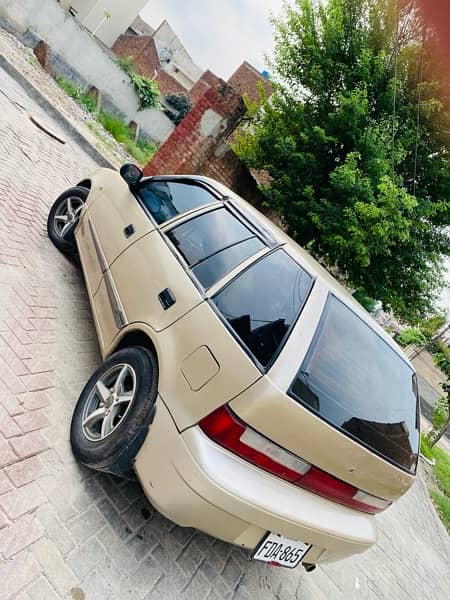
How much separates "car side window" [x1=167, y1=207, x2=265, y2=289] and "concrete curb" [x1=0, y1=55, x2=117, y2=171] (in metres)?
7.83

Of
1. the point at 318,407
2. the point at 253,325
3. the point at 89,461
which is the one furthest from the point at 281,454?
the point at 89,461

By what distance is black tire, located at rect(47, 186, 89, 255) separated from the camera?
13.8 feet

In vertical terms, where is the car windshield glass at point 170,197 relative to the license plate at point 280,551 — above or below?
above

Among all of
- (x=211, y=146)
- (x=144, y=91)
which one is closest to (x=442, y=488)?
(x=211, y=146)

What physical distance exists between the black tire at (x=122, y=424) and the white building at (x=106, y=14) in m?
36.1

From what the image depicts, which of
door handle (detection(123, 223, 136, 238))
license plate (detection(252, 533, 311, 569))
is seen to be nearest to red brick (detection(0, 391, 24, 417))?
door handle (detection(123, 223, 136, 238))

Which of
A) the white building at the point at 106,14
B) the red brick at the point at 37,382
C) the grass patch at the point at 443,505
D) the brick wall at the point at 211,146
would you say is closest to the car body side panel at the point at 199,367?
the red brick at the point at 37,382

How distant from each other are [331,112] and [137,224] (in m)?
5.42

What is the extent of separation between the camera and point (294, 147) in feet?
23.5

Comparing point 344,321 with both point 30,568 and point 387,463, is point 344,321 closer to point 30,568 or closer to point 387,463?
point 387,463

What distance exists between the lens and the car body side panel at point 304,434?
1.79m

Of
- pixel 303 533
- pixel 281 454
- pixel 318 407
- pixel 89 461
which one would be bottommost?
pixel 89 461

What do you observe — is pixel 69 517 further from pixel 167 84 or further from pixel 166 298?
pixel 167 84

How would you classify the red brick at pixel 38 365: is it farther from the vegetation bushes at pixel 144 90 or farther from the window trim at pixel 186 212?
the vegetation bushes at pixel 144 90
